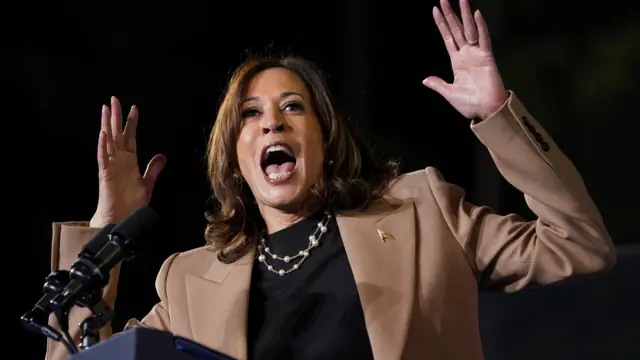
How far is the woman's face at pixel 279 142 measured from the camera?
2.11 metres

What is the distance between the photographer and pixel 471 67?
1771 millimetres

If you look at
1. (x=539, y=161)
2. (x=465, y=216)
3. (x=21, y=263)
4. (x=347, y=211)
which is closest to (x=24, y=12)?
(x=21, y=263)

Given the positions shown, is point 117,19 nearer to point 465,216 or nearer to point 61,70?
point 61,70

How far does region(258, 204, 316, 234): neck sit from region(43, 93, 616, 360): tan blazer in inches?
4.2

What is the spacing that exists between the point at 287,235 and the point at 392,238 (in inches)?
9.8

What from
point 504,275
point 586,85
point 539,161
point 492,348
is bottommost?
point 492,348

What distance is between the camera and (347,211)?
2068 mm

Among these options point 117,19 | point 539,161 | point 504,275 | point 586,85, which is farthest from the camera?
point 117,19

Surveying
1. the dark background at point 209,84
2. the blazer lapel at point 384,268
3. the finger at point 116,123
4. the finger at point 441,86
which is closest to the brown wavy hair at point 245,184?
the blazer lapel at point 384,268

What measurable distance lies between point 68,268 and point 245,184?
423 mm

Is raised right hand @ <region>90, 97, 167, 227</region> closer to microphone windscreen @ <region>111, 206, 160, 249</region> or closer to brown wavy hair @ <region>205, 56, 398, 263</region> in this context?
brown wavy hair @ <region>205, 56, 398, 263</region>

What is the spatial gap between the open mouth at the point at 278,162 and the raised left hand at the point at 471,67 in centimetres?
40

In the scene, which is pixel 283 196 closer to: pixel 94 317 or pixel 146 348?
pixel 94 317

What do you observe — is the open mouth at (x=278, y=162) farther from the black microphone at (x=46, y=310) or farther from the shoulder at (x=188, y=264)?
the black microphone at (x=46, y=310)
